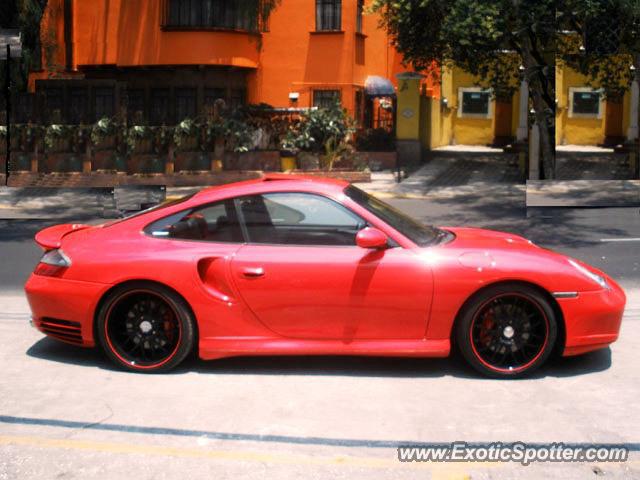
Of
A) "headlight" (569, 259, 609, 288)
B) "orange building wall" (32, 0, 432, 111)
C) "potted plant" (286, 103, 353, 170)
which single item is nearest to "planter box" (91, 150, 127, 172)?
"orange building wall" (32, 0, 432, 111)

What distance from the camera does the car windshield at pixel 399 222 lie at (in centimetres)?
686

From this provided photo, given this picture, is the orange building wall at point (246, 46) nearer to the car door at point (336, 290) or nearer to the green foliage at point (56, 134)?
the green foliage at point (56, 134)

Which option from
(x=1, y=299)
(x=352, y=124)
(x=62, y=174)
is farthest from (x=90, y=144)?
(x=1, y=299)

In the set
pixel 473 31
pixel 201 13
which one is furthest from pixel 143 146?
Result: pixel 473 31

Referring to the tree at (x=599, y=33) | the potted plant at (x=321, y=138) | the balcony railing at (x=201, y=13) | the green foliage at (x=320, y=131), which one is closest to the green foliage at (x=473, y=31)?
the tree at (x=599, y=33)

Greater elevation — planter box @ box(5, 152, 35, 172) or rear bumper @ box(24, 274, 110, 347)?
planter box @ box(5, 152, 35, 172)

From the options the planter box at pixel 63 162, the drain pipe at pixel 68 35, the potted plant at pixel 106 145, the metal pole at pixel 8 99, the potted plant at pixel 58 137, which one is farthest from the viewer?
the drain pipe at pixel 68 35

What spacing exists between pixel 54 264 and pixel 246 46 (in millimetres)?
22819

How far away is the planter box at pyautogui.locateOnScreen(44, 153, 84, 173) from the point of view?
969 inches

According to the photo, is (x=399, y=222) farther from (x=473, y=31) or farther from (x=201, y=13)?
(x=201, y=13)

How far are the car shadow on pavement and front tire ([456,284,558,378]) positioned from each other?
133 mm

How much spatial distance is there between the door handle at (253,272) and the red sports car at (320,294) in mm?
12

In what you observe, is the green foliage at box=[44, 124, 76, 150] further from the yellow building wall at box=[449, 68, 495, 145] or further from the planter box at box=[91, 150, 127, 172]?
the yellow building wall at box=[449, 68, 495, 145]

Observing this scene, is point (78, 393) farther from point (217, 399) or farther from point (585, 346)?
point (585, 346)
